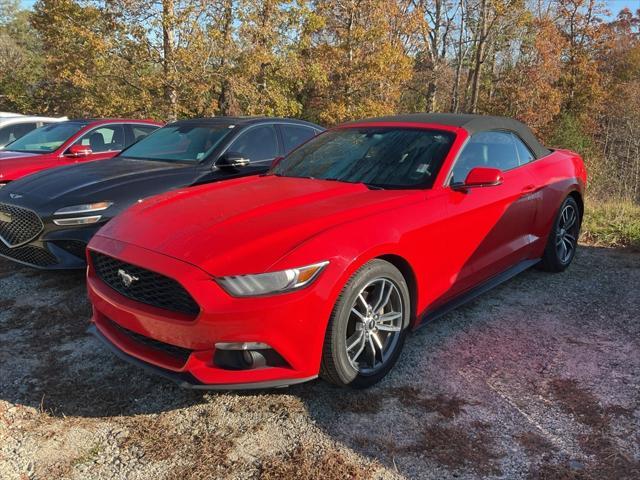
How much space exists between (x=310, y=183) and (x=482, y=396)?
70.7 inches

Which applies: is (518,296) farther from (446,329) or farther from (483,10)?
(483,10)

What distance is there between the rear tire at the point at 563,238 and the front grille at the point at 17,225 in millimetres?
4622

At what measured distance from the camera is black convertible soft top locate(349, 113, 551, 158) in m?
3.88

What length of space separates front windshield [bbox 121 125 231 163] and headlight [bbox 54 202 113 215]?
1.24 metres

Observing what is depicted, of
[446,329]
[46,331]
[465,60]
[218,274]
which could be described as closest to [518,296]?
[446,329]

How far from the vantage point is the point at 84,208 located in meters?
4.33

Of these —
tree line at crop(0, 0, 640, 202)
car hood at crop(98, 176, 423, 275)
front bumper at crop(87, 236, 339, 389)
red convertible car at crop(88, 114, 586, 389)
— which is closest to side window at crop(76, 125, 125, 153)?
red convertible car at crop(88, 114, 586, 389)

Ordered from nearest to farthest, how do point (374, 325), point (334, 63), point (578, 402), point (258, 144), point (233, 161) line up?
point (578, 402) → point (374, 325) → point (233, 161) → point (258, 144) → point (334, 63)

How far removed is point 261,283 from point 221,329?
287 mm

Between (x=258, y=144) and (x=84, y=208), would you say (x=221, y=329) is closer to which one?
(x=84, y=208)

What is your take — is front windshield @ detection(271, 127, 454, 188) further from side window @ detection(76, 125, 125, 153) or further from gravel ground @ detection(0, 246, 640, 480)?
side window @ detection(76, 125, 125, 153)

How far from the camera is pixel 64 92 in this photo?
20.8 metres

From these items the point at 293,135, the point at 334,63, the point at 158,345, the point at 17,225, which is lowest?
the point at 158,345

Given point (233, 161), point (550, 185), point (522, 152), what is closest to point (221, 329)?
point (233, 161)
